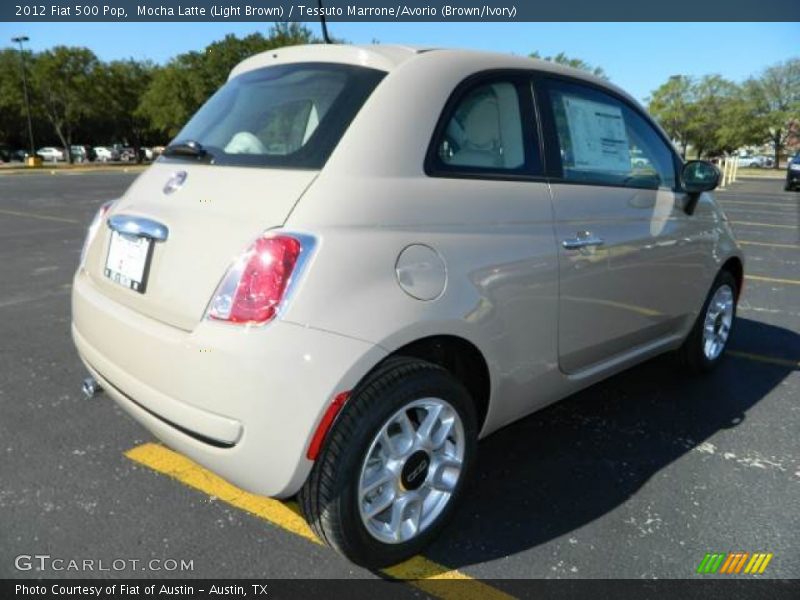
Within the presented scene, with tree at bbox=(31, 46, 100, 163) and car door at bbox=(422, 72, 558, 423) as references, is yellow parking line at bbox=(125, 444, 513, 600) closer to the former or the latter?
car door at bbox=(422, 72, 558, 423)

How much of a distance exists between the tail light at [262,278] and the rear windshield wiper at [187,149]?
69 cm

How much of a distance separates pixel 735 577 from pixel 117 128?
7239cm

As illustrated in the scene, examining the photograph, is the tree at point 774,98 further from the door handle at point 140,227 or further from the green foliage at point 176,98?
the door handle at point 140,227

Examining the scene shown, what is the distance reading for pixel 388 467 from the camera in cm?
216

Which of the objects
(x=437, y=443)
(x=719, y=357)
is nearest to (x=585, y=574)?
(x=437, y=443)

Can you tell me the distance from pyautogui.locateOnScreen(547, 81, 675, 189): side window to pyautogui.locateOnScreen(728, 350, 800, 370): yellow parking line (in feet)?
5.85

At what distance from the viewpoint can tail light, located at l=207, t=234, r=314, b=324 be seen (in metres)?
1.87

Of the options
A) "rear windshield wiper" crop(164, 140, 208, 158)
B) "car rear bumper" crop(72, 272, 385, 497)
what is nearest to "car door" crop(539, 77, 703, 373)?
"car rear bumper" crop(72, 272, 385, 497)

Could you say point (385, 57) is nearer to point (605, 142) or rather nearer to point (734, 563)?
point (605, 142)

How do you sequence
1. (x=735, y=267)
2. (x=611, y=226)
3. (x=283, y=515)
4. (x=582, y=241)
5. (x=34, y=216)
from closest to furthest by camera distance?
(x=283, y=515)
(x=582, y=241)
(x=611, y=226)
(x=735, y=267)
(x=34, y=216)

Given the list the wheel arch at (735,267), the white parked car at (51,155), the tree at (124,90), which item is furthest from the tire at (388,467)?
the white parked car at (51,155)

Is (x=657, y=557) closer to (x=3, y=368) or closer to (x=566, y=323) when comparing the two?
(x=566, y=323)

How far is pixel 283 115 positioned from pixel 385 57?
Result: 0.44 m

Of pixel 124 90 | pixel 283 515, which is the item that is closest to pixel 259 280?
pixel 283 515
